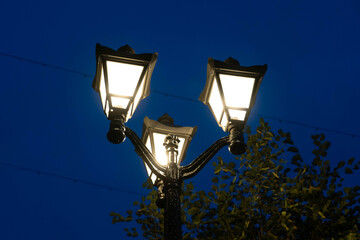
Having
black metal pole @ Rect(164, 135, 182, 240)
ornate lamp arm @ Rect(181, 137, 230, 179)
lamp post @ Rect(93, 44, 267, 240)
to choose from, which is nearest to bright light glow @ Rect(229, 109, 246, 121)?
lamp post @ Rect(93, 44, 267, 240)

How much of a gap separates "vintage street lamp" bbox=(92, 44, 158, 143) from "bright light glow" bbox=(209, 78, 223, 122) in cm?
Result: 66

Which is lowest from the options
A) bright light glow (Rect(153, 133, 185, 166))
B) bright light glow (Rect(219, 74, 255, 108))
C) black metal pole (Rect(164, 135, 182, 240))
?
black metal pole (Rect(164, 135, 182, 240))

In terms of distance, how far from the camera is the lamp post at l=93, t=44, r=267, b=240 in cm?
375

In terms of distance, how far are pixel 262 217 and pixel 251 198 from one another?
363 millimetres

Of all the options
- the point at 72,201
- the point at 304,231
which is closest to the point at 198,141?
the point at 72,201

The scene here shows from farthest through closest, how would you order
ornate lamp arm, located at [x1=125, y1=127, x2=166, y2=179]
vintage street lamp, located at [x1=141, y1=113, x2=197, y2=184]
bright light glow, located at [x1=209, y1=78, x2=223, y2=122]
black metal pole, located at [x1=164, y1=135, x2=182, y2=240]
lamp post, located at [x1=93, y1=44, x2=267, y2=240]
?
vintage street lamp, located at [x1=141, y1=113, x2=197, y2=184] → bright light glow, located at [x1=209, y1=78, x2=223, y2=122] → ornate lamp arm, located at [x1=125, y1=127, x2=166, y2=179] → lamp post, located at [x1=93, y1=44, x2=267, y2=240] → black metal pole, located at [x1=164, y1=135, x2=182, y2=240]

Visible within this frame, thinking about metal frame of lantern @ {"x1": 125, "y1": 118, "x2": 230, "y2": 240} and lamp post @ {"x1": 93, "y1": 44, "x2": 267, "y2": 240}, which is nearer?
metal frame of lantern @ {"x1": 125, "y1": 118, "x2": 230, "y2": 240}

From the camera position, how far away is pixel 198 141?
67.8 m

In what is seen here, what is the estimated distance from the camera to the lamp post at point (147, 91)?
3.75 meters

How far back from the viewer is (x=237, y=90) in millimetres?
3904

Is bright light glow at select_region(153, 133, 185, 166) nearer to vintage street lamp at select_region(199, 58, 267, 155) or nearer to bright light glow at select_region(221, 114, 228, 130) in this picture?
bright light glow at select_region(221, 114, 228, 130)

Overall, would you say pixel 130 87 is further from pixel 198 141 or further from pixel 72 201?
pixel 72 201

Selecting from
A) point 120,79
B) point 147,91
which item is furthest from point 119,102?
point 147,91

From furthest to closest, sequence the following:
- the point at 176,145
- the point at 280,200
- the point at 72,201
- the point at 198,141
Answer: the point at 72,201 < the point at 198,141 < the point at 280,200 < the point at 176,145
